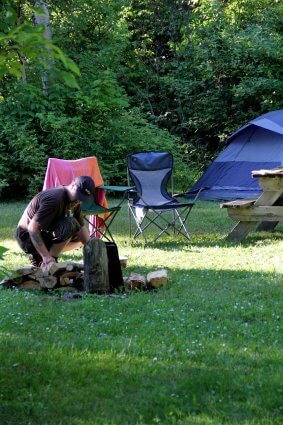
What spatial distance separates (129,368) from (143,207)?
3875 millimetres

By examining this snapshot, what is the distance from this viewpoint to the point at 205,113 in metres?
13.7

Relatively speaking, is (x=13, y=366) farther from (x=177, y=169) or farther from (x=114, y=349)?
(x=177, y=169)

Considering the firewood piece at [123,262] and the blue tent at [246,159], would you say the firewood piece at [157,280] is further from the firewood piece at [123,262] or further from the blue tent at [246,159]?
the blue tent at [246,159]

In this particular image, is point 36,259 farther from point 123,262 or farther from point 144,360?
point 144,360

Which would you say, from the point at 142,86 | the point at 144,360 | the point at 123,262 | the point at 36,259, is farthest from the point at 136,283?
the point at 142,86

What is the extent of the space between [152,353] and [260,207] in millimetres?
3779

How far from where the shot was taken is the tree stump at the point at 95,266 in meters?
4.84

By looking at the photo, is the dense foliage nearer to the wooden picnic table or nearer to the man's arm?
the wooden picnic table

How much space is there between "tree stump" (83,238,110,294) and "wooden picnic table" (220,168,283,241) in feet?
7.84

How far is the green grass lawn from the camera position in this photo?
280 centimetres

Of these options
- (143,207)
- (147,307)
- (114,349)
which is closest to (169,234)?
(143,207)

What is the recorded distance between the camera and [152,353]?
11.4ft

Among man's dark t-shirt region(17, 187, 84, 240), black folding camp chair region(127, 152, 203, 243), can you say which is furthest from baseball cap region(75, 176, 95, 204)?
black folding camp chair region(127, 152, 203, 243)

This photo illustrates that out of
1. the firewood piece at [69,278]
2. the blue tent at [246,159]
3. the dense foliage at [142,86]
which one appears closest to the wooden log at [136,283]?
the firewood piece at [69,278]
